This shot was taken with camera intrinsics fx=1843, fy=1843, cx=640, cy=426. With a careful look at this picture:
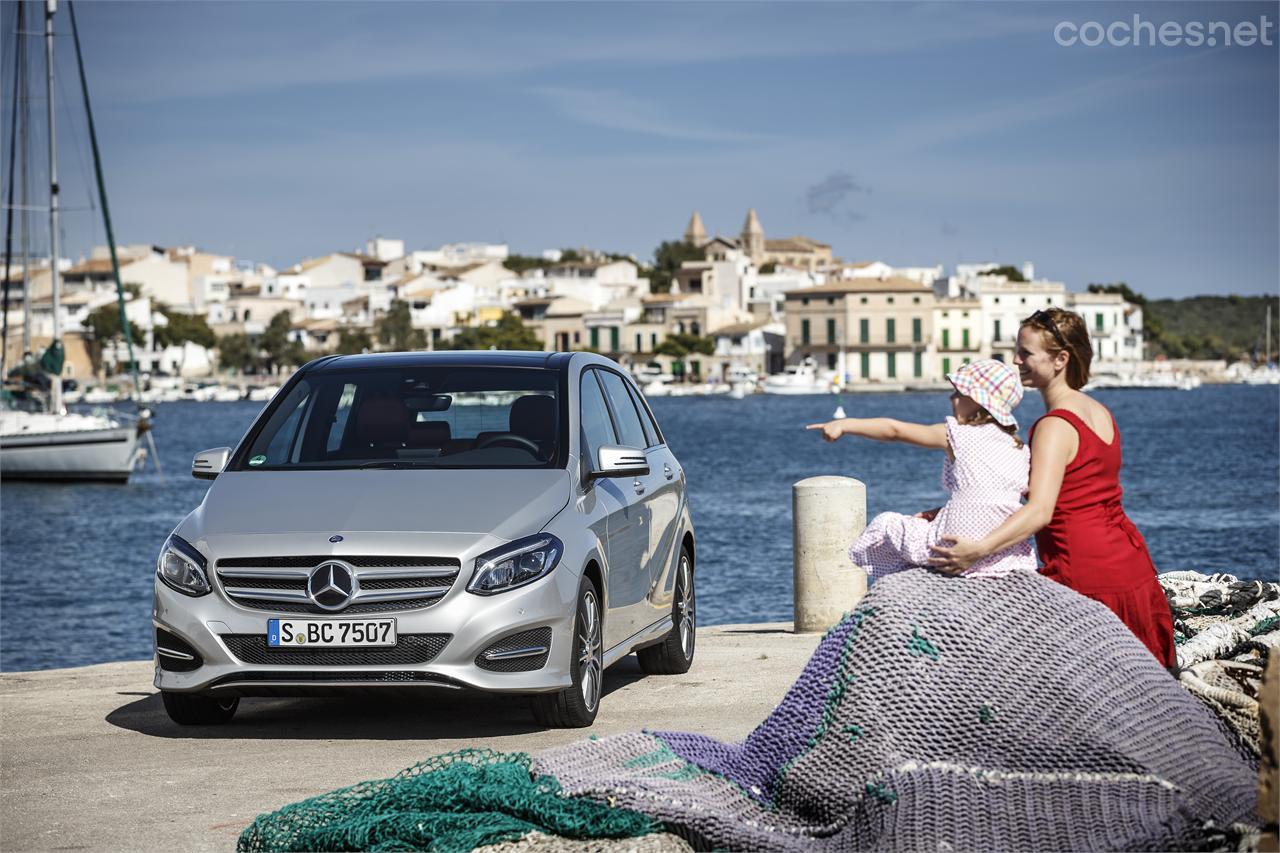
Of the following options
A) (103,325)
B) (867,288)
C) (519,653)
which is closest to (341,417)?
(519,653)

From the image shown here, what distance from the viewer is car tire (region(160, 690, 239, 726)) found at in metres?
8.91

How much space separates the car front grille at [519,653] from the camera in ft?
Result: 26.7

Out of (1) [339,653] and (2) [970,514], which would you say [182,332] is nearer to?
(1) [339,653]

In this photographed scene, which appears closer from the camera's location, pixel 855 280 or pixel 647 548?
pixel 647 548

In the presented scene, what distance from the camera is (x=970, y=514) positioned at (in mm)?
5953

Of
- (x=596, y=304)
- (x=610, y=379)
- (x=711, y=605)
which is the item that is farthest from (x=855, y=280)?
(x=610, y=379)

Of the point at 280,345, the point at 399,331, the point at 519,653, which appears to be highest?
the point at 399,331

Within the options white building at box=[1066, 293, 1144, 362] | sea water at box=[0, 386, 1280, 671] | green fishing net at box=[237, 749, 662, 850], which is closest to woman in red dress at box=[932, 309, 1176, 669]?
green fishing net at box=[237, 749, 662, 850]

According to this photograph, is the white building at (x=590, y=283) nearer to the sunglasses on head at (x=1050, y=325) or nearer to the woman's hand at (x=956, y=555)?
the sunglasses on head at (x=1050, y=325)

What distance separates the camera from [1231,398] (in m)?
166

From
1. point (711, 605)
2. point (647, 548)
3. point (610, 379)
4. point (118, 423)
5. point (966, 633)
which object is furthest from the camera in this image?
point (118, 423)

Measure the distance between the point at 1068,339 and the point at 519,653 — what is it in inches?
120

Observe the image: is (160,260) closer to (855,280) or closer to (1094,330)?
(855,280)

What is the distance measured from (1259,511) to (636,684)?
43.0 m
